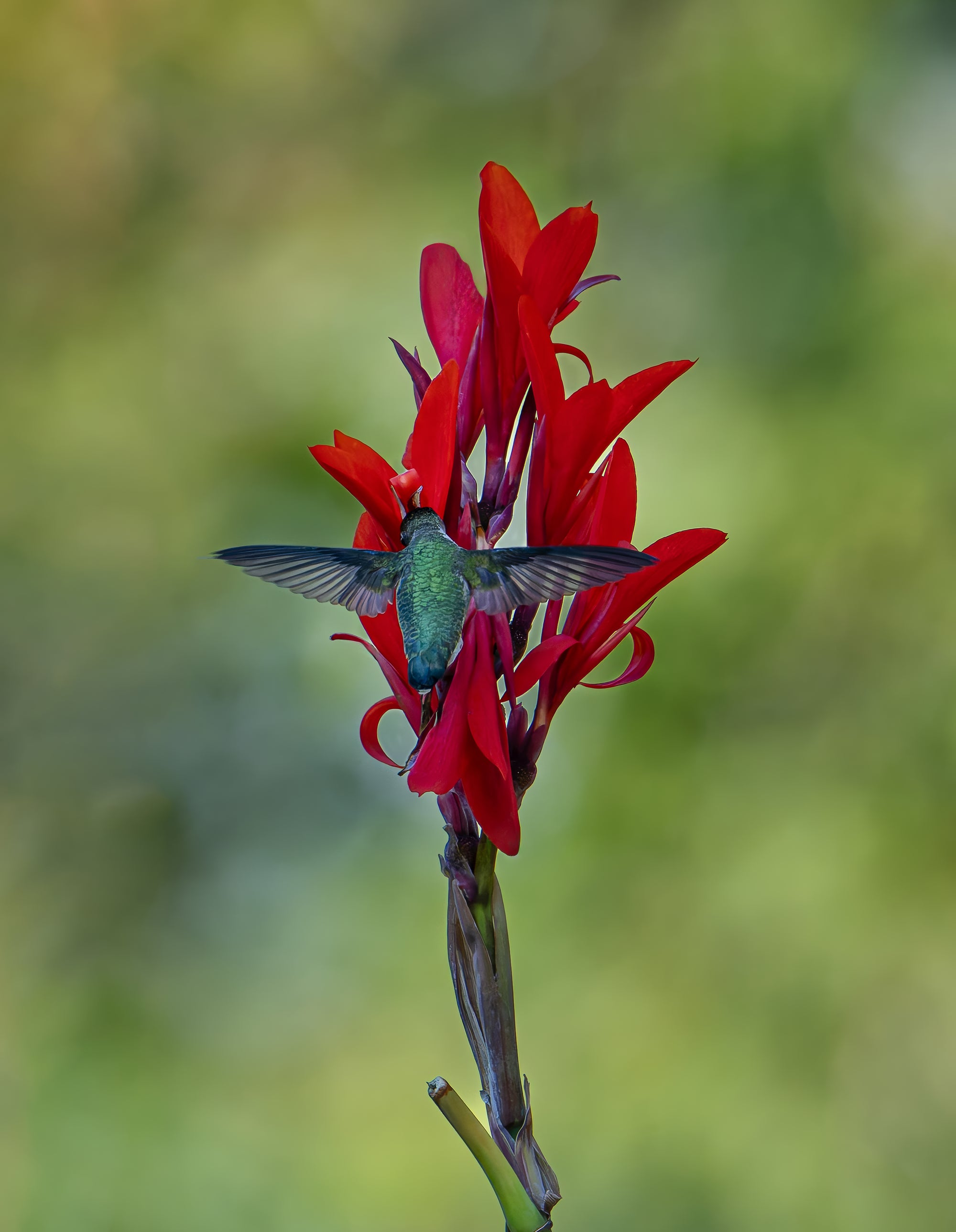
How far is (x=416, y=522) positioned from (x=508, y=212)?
0.14m

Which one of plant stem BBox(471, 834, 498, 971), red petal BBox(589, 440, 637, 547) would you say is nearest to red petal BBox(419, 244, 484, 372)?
red petal BBox(589, 440, 637, 547)

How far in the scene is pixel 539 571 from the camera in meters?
0.36

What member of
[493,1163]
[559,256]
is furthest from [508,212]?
[493,1163]

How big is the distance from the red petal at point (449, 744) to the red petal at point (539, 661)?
21mm

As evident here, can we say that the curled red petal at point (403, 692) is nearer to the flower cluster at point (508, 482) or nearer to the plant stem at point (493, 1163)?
the flower cluster at point (508, 482)

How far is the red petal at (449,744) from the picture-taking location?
1.10ft

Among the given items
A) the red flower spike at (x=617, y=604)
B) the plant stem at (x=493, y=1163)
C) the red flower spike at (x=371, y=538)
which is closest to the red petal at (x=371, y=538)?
the red flower spike at (x=371, y=538)

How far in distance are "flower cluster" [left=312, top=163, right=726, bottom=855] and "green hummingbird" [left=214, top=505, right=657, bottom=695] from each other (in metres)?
0.01

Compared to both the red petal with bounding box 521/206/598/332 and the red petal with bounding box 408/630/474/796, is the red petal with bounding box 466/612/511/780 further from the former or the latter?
the red petal with bounding box 521/206/598/332

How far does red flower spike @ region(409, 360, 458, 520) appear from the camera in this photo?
36 cm

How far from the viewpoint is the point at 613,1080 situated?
905 millimetres

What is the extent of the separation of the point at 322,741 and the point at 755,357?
615mm

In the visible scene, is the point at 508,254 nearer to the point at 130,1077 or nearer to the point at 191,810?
the point at 191,810

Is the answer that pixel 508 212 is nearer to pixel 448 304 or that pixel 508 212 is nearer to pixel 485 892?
pixel 448 304
